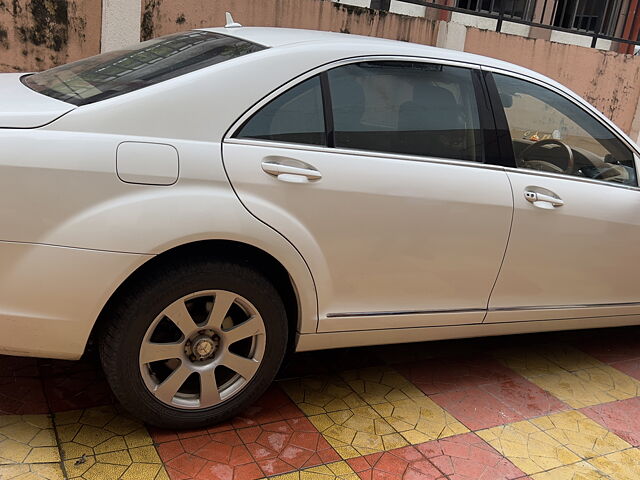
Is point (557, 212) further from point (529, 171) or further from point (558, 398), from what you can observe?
point (558, 398)

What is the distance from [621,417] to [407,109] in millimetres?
1871

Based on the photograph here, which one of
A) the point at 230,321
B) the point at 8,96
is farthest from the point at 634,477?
the point at 8,96

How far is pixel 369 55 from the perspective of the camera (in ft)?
9.41

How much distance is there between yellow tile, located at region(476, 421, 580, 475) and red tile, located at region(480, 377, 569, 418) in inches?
6.4

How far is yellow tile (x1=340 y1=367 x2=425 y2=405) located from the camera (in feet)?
10.5

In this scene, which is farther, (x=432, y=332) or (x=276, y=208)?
(x=432, y=332)

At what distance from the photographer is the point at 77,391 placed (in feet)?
9.51

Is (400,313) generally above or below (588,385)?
above

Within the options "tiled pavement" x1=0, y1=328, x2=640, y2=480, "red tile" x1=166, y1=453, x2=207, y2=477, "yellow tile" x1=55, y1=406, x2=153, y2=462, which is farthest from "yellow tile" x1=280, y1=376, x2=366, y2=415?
"yellow tile" x1=55, y1=406, x2=153, y2=462

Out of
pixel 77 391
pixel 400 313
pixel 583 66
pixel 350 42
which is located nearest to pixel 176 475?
pixel 77 391

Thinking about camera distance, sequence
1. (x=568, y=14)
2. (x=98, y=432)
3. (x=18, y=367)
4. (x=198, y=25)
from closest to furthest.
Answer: (x=98, y=432) < (x=18, y=367) < (x=198, y=25) < (x=568, y=14)

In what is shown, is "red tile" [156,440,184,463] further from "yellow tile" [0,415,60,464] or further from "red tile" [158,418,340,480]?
"yellow tile" [0,415,60,464]

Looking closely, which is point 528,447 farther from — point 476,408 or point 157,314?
point 157,314

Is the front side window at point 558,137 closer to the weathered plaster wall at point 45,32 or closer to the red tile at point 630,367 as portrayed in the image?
the red tile at point 630,367
